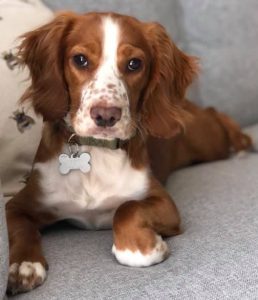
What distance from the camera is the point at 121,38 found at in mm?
1432

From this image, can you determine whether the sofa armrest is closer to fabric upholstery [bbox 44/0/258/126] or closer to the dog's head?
the dog's head

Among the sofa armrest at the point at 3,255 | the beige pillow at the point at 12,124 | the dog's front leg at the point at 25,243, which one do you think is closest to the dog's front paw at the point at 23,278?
the dog's front leg at the point at 25,243

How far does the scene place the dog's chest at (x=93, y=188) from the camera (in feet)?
4.98

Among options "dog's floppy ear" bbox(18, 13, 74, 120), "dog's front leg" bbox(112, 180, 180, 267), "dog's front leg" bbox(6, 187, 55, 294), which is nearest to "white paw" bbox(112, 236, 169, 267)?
"dog's front leg" bbox(112, 180, 180, 267)

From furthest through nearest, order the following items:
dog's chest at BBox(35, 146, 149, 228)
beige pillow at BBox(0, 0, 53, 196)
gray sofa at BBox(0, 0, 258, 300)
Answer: beige pillow at BBox(0, 0, 53, 196), dog's chest at BBox(35, 146, 149, 228), gray sofa at BBox(0, 0, 258, 300)

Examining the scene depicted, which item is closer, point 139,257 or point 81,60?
point 139,257

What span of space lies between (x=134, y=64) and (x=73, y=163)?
0.90 feet

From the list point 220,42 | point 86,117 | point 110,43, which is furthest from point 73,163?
point 220,42

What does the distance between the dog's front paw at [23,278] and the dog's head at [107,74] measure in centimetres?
32

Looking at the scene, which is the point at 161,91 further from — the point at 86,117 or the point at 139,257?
the point at 139,257

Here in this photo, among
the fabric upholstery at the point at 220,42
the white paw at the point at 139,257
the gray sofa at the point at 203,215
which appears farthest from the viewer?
the fabric upholstery at the point at 220,42

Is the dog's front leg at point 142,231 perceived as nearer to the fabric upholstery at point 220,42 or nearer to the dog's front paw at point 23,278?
the dog's front paw at point 23,278

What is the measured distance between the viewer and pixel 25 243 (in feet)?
4.30

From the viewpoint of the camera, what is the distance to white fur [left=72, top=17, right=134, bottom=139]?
4.38 ft
